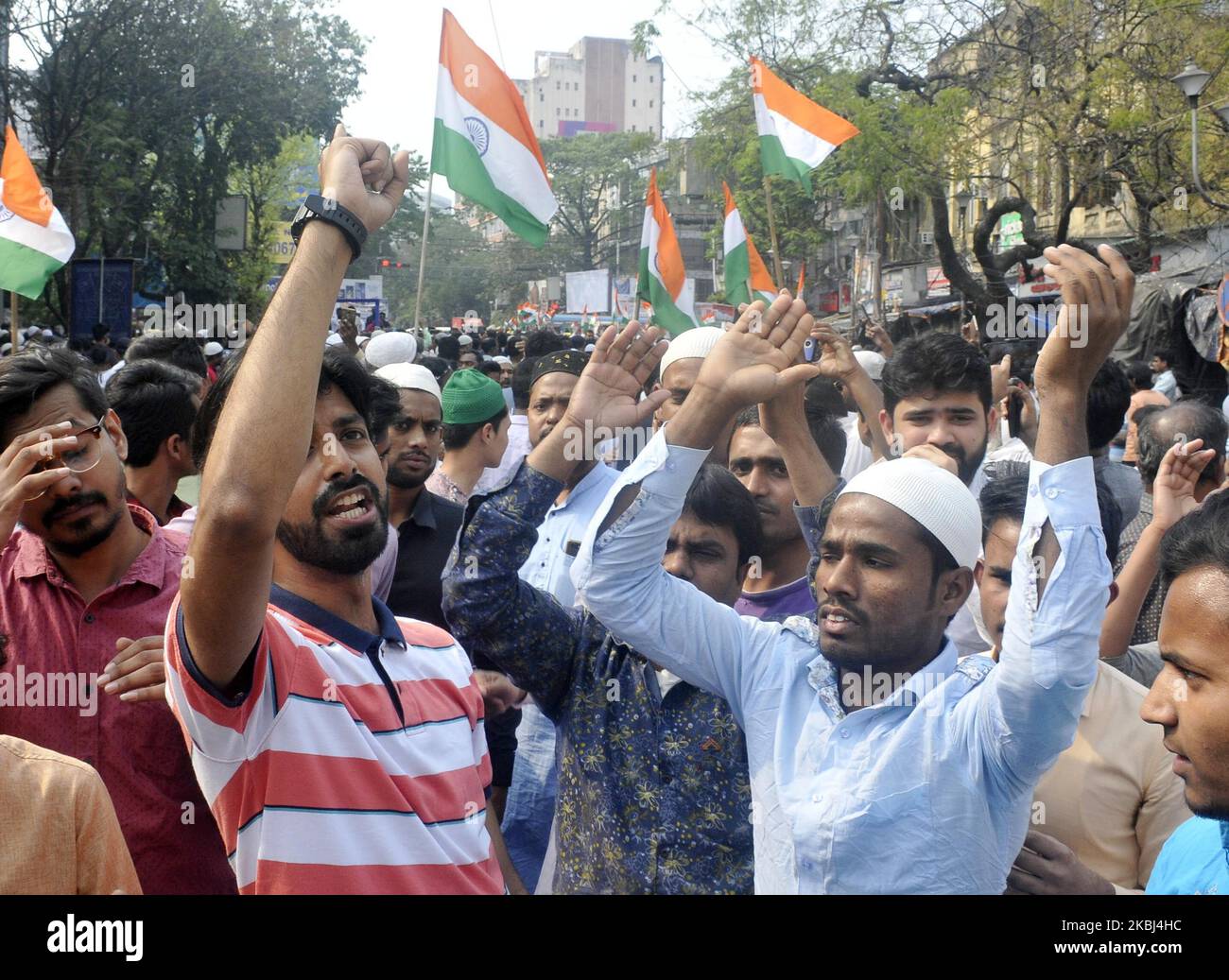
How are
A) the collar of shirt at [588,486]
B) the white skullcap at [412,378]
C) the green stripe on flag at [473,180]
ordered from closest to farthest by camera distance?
the collar of shirt at [588,486]
the white skullcap at [412,378]
the green stripe on flag at [473,180]

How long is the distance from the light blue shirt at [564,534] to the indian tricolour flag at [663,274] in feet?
11.3

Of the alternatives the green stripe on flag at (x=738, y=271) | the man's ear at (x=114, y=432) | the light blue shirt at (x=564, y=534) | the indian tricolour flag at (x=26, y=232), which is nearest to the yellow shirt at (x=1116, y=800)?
the light blue shirt at (x=564, y=534)

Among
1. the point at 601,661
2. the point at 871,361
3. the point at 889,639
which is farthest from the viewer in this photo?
the point at 871,361

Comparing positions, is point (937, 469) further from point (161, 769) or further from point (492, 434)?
point (492, 434)

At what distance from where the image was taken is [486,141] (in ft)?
19.9

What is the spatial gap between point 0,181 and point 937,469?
213 inches

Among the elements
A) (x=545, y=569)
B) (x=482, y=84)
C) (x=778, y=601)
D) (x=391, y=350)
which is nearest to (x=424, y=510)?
(x=545, y=569)

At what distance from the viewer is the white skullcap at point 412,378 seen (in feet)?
15.4

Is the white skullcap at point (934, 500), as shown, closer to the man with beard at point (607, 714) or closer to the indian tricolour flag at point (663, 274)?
the man with beard at point (607, 714)

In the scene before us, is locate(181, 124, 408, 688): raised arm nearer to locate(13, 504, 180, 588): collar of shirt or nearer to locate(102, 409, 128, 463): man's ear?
locate(13, 504, 180, 588): collar of shirt

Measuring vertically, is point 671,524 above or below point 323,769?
above

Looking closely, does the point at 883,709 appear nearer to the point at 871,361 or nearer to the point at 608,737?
the point at 608,737

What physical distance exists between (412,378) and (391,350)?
10.3 feet

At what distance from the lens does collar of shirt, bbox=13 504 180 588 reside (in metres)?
2.49
